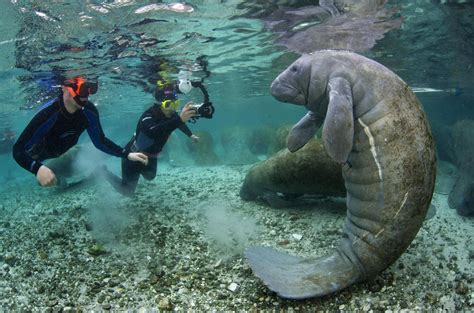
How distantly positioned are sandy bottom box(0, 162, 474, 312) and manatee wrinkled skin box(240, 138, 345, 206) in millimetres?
445

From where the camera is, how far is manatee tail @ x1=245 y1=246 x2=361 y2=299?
382 cm

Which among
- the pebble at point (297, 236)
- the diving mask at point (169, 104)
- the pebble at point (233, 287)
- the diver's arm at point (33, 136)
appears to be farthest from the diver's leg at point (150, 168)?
the pebble at point (233, 287)

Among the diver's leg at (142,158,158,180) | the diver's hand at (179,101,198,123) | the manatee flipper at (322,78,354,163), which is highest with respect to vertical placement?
the manatee flipper at (322,78,354,163)

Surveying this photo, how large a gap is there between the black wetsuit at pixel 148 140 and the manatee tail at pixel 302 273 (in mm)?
4801

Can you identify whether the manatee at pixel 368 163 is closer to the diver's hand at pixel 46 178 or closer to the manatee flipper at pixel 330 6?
the diver's hand at pixel 46 178

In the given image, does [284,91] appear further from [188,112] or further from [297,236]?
[188,112]

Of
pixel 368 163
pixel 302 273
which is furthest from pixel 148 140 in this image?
pixel 368 163

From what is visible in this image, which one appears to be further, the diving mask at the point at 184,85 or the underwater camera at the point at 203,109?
the diving mask at the point at 184,85

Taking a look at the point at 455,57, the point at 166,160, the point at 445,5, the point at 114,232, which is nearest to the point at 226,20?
the point at 445,5

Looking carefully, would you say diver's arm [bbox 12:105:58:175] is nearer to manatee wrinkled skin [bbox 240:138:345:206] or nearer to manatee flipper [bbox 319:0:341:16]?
manatee wrinkled skin [bbox 240:138:345:206]

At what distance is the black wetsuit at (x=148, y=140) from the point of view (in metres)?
8.55

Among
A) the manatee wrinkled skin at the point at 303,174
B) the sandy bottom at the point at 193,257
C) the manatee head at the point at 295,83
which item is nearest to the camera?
the sandy bottom at the point at 193,257

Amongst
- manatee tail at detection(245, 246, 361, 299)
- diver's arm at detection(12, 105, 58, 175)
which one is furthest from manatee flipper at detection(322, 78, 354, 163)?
diver's arm at detection(12, 105, 58, 175)

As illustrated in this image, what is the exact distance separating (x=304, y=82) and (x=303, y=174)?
257cm
